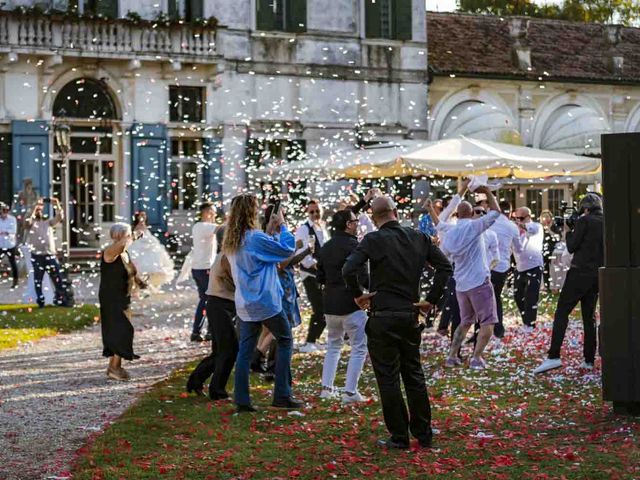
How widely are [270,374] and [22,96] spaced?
20113 mm

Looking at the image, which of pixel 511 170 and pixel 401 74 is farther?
pixel 401 74

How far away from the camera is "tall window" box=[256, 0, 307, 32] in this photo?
34.6 meters

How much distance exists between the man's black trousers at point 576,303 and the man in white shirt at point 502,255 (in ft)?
9.39

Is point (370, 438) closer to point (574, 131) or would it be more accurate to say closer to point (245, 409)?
point (245, 409)

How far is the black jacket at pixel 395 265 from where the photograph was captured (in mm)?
9906

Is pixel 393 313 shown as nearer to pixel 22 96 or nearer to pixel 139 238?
pixel 139 238

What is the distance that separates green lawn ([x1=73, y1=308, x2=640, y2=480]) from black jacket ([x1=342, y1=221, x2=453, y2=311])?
1.13 metres

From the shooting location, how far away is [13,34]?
3175 cm

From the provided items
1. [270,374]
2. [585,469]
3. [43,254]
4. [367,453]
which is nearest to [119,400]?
[270,374]

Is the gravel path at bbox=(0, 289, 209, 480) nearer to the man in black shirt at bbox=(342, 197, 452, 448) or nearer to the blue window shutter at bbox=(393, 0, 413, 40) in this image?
the man in black shirt at bbox=(342, 197, 452, 448)

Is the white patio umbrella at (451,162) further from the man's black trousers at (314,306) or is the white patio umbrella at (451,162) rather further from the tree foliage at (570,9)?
the tree foliage at (570,9)

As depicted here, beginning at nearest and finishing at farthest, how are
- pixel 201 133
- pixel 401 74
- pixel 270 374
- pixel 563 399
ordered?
1. pixel 563 399
2. pixel 270 374
3. pixel 201 133
4. pixel 401 74

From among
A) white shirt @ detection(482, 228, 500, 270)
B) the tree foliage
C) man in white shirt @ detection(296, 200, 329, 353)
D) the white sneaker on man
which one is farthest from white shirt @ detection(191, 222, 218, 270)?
the tree foliage

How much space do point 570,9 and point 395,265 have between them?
4324cm
